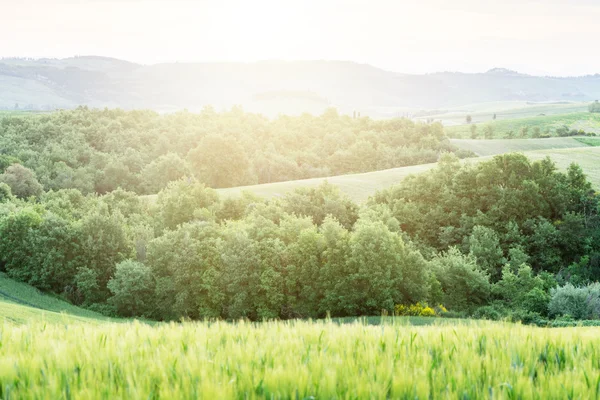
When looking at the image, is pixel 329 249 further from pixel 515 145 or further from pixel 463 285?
pixel 515 145

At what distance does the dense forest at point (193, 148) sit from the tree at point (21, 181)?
12 centimetres

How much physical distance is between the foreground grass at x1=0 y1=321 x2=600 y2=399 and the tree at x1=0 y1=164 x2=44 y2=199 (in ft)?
225

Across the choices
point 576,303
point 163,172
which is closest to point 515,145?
point 163,172

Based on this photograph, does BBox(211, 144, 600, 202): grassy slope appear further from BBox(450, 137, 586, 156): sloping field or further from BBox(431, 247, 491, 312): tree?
BBox(431, 247, 491, 312): tree

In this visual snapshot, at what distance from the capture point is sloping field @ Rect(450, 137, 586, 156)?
112m

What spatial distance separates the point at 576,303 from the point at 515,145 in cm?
9574

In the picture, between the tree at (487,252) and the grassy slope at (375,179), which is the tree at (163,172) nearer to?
the grassy slope at (375,179)

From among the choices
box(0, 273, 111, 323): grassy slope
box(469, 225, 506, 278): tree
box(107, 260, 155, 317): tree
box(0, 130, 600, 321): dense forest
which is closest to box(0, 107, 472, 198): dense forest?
box(0, 130, 600, 321): dense forest

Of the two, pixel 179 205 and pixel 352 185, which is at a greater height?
pixel 179 205

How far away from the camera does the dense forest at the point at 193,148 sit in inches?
3145

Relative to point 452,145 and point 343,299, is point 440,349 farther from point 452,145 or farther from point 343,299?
point 452,145

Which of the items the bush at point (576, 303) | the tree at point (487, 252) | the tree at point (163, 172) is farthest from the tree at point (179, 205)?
the tree at point (163, 172)

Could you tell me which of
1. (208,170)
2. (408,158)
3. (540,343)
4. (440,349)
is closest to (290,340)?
(440,349)

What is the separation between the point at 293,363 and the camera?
396 centimetres
